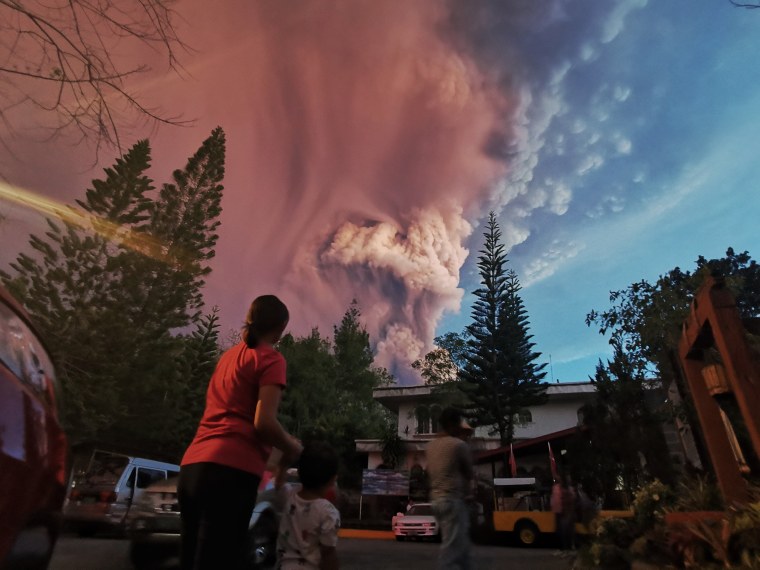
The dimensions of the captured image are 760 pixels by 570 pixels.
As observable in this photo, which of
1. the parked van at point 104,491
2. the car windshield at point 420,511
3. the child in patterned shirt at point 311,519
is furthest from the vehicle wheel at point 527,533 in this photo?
the child in patterned shirt at point 311,519

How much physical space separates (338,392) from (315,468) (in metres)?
46.3

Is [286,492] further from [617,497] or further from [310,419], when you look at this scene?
[310,419]

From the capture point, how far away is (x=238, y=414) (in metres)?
1.87

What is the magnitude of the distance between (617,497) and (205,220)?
25.7m

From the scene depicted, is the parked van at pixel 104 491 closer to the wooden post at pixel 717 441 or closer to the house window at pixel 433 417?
the wooden post at pixel 717 441

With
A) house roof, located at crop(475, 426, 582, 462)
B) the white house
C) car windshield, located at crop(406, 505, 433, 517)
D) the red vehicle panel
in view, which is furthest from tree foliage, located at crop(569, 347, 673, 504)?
the red vehicle panel

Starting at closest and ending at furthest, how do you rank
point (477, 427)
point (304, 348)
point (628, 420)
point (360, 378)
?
point (628, 420) < point (477, 427) < point (304, 348) < point (360, 378)

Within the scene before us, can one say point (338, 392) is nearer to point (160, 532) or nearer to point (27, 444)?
point (160, 532)

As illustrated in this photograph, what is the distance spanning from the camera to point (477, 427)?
3108 cm

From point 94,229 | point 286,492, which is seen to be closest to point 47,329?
point 94,229

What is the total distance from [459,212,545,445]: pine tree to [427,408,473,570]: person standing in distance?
26.0m

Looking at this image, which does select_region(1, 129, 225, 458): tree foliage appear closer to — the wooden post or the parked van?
the parked van

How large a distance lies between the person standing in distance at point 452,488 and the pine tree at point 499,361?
26.0m

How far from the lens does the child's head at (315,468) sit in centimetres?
232
